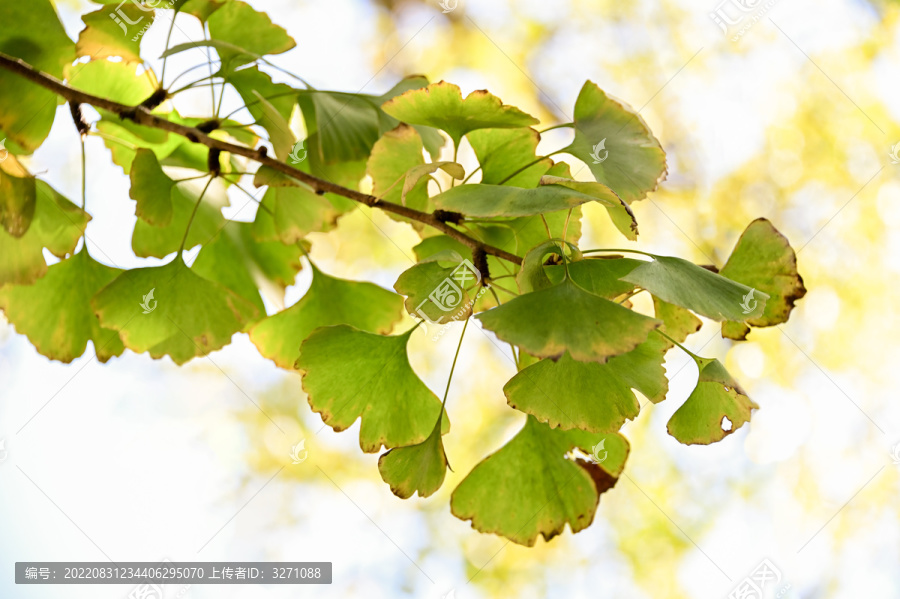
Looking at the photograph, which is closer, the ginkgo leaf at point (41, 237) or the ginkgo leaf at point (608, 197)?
the ginkgo leaf at point (608, 197)

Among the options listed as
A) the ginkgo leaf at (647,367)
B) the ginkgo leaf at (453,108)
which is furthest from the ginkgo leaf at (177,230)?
the ginkgo leaf at (647,367)

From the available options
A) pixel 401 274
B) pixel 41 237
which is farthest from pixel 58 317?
pixel 401 274

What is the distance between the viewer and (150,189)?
17.2 inches

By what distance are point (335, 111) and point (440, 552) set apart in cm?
146

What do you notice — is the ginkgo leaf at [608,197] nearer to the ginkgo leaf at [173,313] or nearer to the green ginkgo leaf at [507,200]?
the green ginkgo leaf at [507,200]

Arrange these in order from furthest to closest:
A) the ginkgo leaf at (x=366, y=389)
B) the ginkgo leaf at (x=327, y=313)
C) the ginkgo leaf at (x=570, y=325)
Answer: the ginkgo leaf at (x=327, y=313)
the ginkgo leaf at (x=366, y=389)
the ginkgo leaf at (x=570, y=325)

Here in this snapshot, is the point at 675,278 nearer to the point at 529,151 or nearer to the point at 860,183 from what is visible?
the point at 529,151

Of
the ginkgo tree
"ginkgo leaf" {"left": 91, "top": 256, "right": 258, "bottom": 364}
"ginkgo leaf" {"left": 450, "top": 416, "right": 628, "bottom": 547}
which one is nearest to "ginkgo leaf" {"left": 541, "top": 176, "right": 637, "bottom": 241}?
the ginkgo tree

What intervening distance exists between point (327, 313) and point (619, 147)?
9.8 inches

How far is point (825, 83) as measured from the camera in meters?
1.64

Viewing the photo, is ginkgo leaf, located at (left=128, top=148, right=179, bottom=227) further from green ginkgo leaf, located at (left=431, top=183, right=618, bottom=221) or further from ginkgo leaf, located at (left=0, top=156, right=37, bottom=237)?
green ginkgo leaf, located at (left=431, top=183, right=618, bottom=221)

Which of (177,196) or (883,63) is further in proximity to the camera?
(883,63)

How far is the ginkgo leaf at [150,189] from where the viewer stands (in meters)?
0.42

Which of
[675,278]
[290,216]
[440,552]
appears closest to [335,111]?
[290,216]
